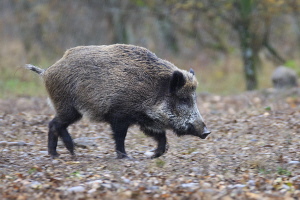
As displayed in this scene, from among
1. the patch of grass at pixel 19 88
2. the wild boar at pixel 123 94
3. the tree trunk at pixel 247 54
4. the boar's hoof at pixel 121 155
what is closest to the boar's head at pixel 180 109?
the wild boar at pixel 123 94

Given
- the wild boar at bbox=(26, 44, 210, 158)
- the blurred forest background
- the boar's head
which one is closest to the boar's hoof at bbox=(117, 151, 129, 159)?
the wild boar at bbox=(26, 44, 210, 158)

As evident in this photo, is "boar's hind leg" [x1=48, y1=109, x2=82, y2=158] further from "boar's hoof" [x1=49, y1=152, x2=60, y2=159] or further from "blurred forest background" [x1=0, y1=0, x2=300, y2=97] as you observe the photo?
"blurred forest background" [x1=0, y1=0, x2=300, y2=97]

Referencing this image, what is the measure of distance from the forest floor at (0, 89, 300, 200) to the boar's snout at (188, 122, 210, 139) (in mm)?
346

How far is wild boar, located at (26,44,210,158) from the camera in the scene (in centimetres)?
672

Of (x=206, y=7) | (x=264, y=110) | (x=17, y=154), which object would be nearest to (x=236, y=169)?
(x=17, y=154)

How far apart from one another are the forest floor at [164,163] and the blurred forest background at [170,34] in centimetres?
573

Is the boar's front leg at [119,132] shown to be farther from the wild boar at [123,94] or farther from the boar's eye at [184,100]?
the boar's eye at [184,100]

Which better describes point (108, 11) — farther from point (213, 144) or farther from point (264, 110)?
point (213, 144)

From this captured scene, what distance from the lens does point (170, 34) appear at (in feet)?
72.4

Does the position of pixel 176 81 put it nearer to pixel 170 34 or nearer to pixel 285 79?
pixel 285 79

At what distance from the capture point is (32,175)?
5.62 meters

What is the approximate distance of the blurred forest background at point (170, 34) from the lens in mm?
15500

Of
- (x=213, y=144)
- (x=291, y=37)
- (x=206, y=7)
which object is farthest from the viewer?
(x=291, y=37)

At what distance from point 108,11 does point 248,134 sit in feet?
39.9
